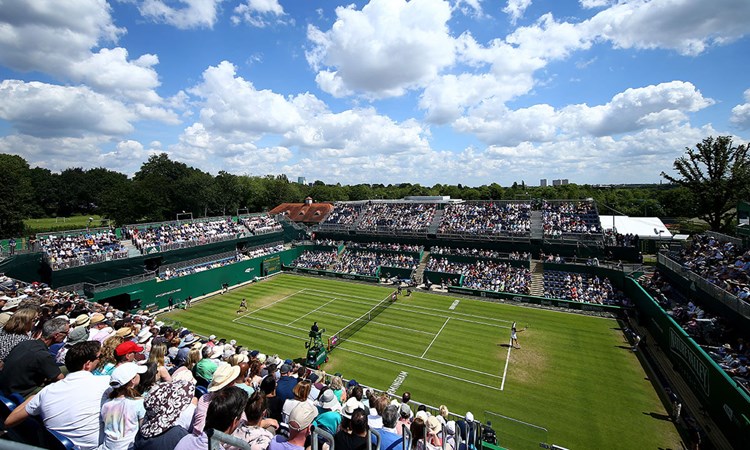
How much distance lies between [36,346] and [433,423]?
7328 millimetres

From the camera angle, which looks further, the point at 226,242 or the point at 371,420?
the point at 226,242

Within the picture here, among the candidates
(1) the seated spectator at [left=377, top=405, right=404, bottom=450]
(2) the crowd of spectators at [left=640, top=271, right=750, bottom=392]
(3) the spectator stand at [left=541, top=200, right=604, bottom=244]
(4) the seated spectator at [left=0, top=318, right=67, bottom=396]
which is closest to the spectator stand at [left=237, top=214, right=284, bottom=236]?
(3) the spectator stand at [left=541, top=200, right=604, bottom=244]

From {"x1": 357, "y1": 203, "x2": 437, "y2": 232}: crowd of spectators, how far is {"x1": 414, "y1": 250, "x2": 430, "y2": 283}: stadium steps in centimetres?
337

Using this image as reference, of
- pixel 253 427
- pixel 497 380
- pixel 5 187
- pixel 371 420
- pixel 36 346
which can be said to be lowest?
pixel 497 380

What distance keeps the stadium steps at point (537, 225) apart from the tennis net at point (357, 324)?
16.8 m

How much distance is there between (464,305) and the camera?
28.7 m

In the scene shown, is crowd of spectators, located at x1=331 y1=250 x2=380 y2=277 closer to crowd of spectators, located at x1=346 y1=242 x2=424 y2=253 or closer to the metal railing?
crowd of spectators, located at x1=346 y1=242 x2=424 y2=253

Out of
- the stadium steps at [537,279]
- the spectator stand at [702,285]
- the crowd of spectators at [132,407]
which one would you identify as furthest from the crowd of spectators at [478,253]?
the crowd of spectators at [132,407]

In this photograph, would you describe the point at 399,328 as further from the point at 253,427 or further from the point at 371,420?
the point at 253,427

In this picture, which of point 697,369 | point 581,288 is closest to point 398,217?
point 581,288

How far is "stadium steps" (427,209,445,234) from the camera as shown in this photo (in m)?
41.3

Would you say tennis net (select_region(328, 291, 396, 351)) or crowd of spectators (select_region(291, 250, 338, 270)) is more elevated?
crowd of spectators (select_region(291, 250, 338, 270))

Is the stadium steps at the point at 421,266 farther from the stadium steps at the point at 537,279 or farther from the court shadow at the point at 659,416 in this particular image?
the court shadow at the point at 659,416

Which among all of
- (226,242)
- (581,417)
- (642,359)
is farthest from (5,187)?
(642,359)
